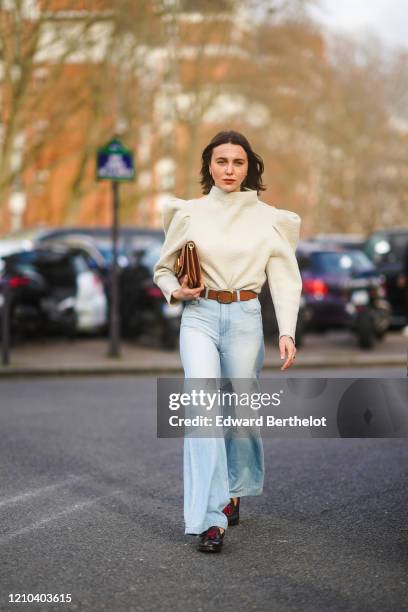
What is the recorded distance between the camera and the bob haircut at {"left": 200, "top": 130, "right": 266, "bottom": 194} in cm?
596

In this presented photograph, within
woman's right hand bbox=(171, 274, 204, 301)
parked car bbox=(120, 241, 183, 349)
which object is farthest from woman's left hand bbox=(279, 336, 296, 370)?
parked car bbox=(120, 241, 183, 349)

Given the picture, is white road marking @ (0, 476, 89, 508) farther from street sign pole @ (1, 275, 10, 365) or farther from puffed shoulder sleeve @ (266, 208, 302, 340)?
street sign pole @ (1, 275, 10, 365)

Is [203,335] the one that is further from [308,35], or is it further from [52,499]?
[308,35]

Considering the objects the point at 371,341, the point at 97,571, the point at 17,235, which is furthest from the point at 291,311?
the point at 17,235

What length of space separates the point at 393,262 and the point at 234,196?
16562 millimetres

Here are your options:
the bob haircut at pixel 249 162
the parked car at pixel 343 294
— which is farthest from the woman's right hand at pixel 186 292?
the parked car at pixel 343 294

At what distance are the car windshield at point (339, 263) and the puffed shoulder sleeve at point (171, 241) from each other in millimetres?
13490

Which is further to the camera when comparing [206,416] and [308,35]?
[308,35]

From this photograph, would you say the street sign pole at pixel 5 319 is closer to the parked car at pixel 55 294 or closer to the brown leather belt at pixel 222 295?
the parked car at pixel 55 294

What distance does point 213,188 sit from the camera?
19.5 ft

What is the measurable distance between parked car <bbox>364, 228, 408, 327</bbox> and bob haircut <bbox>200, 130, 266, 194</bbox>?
15.2 meters

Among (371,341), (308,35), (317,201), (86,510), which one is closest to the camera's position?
(86,510)

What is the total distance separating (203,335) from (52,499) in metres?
1.66

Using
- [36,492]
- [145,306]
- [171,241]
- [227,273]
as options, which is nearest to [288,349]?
[227,273]
